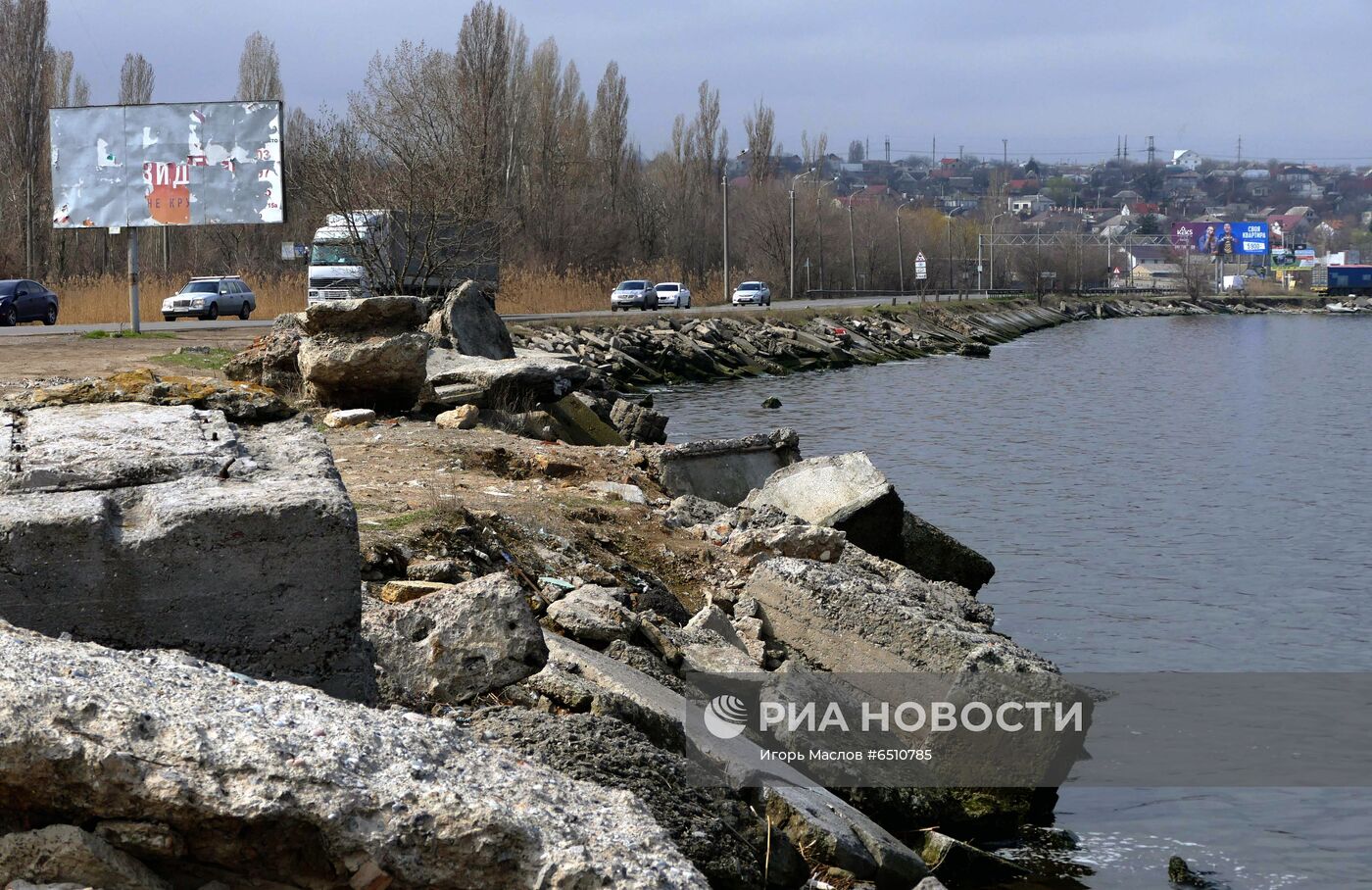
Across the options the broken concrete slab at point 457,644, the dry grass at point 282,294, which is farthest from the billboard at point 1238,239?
the broken concrete slab at point 457,644

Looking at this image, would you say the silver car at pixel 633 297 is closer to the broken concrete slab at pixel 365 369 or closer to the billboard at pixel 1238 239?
the broken concrete slab at pixel 365 369

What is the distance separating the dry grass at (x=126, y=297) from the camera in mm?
38406

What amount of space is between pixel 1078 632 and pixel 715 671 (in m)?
6.55

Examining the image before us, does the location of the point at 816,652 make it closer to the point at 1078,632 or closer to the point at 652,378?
the point at 1078,632

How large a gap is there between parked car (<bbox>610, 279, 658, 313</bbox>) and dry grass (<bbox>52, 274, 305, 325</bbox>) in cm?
1212

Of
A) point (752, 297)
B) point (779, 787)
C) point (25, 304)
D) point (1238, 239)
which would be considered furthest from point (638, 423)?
point (1238, 239)

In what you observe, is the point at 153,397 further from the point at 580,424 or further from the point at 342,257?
the point at 342,257

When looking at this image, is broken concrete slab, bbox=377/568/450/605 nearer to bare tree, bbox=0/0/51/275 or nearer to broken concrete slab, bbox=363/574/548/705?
broken concrete slab, bbox=363/574/548/705

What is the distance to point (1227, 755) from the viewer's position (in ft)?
30.8

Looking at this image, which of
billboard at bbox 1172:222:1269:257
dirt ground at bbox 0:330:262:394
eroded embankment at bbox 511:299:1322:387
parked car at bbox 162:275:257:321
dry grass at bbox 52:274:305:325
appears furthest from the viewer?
billboard at bbox 1172:222:1269:257

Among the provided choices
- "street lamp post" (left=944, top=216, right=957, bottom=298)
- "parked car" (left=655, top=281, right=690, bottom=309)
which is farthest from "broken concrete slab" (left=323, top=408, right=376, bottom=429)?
"street lamp post" (left=944, top=216, right=957, bottom=298)

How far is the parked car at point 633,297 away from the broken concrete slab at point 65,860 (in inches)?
1941

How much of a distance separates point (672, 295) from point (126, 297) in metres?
22.9

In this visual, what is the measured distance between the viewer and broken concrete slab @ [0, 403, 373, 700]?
173 inches
